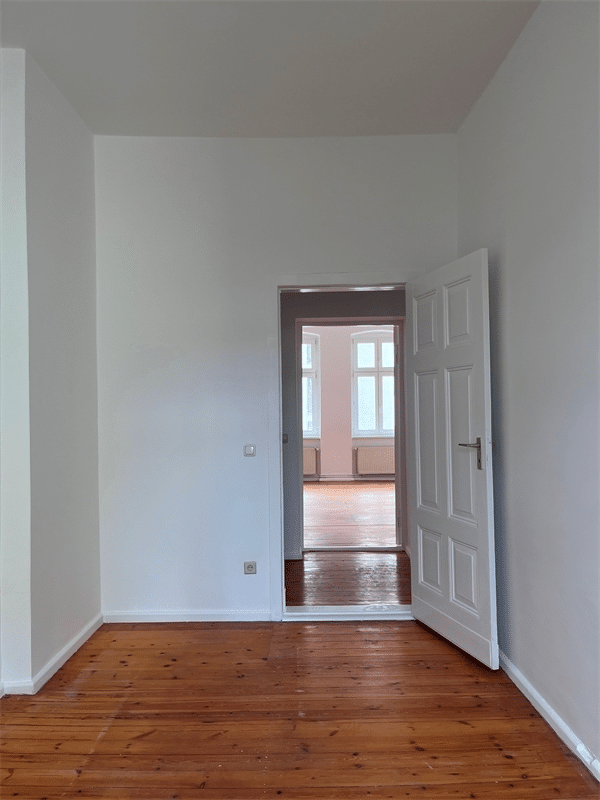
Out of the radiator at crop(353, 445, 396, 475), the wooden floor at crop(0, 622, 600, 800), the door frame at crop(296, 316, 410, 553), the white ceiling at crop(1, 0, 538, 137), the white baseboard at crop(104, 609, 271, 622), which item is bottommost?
the wooden floor at crop(0, 622, 600, 800)

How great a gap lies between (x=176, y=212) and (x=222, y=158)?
0.48 metres

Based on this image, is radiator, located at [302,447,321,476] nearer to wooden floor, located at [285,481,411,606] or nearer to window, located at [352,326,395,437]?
window, located at [352,326,395,437]

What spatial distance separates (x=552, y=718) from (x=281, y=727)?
117 cm

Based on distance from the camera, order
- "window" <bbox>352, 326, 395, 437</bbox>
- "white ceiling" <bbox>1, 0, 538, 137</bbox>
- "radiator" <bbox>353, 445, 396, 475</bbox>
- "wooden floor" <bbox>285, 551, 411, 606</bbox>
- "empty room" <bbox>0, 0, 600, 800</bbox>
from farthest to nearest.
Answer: "window" <bbox>352, 326, 395, 437</bbox>
"radiator" <bbox>353, 445, 396, 475</bbox>
"wooden floor" <bbox>285, 551, 411, 606</bbox>
"white ceiling" <bbox>1, 0, 538, 137</bbox>
"empty room" <bbox>0, 0, 600, 800</bbox>

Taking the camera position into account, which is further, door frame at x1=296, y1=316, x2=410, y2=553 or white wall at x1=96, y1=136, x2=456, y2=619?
door frame at x1=296, y1=316, x2=410, y2=553

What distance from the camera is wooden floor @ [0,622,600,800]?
2.12m

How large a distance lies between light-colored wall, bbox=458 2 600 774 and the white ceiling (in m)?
0.28

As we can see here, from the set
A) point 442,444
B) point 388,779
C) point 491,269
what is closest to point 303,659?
point 388,779

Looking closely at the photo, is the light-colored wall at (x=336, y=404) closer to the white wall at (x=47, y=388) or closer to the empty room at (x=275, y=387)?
the empty room at (x=275, y=387)

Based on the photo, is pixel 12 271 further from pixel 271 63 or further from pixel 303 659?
pixel 303 659

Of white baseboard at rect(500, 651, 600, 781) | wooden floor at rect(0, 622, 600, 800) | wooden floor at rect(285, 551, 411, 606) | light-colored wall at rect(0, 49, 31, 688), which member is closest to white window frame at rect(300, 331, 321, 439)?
wooden floor at rect(285, 551, 411, 606)

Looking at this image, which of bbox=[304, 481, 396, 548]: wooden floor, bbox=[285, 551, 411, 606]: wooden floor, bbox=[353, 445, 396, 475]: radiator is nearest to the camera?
bbox=[285, 551, 411, 606]: wooden floor

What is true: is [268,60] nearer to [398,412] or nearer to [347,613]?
[347,613]

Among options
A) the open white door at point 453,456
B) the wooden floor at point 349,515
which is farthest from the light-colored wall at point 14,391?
the wooden floor at point 349,515
